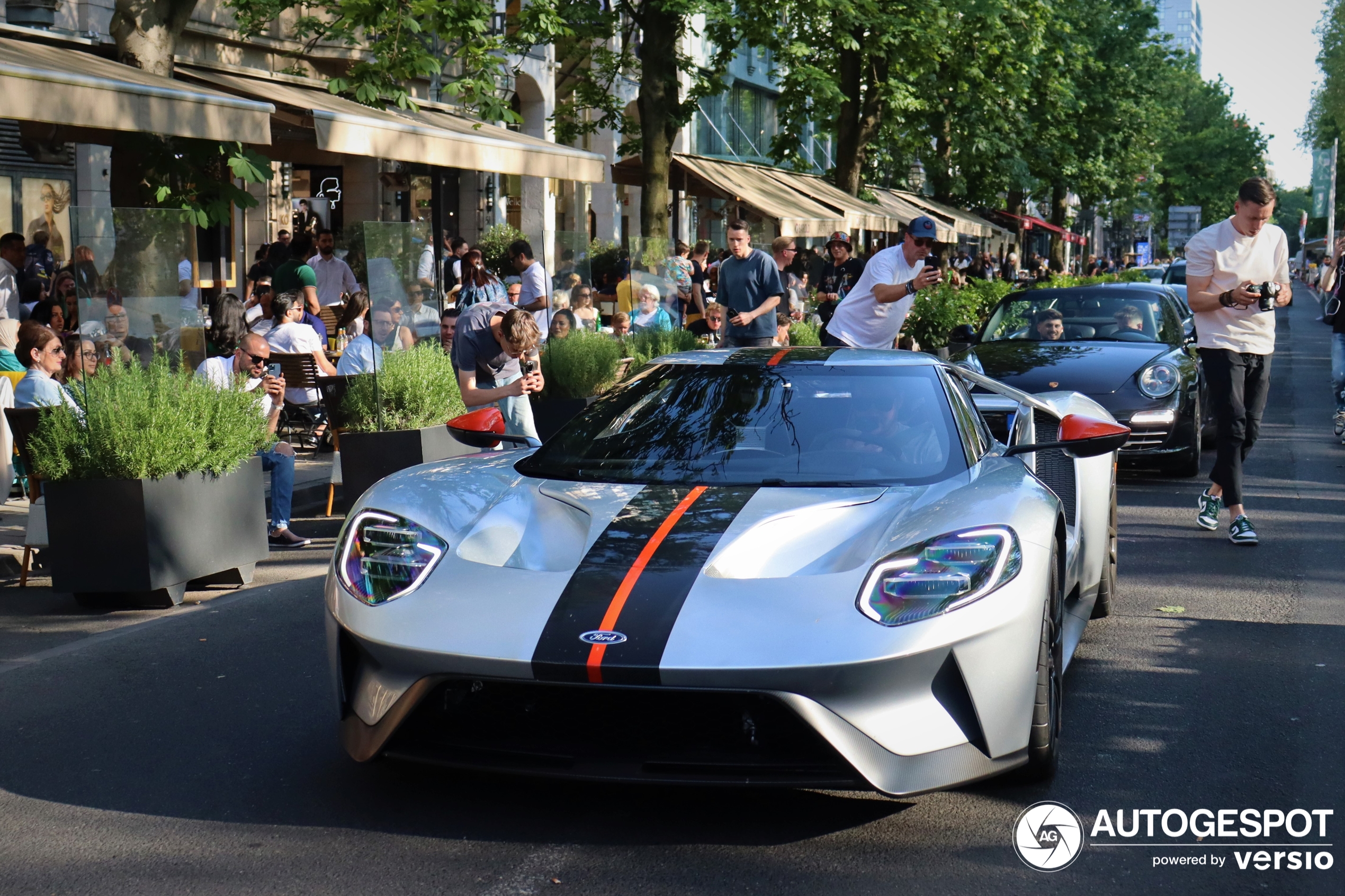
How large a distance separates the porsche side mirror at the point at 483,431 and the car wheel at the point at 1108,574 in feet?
8.45

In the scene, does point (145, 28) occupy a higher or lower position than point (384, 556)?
higher

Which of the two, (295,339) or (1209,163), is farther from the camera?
(1209,163)

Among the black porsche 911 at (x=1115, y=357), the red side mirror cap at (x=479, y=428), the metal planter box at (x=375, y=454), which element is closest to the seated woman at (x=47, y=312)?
→ the metal planter box at (x=375, y=454)

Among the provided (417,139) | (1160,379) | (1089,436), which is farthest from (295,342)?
(1089,436)

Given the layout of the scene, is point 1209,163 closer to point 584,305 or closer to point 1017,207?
point 1017,207

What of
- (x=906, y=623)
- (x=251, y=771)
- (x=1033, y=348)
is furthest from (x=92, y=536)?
(x=1033, y=348)

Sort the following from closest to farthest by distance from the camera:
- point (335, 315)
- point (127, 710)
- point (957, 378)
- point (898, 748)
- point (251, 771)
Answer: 1. point (898, 748)
2. point (251, 771)
3. point (127, 710)
4. point (957, 378)
5. point (335, 315)

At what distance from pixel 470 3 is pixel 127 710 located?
34.3ft

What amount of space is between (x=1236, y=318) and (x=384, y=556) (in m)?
5.87

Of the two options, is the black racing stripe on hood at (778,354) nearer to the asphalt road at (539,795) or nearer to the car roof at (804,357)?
the car roof at (804,357)

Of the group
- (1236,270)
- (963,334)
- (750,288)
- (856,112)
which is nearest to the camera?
(1236,270)

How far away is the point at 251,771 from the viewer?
4559 millimetres

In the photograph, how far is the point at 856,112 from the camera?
28.9m

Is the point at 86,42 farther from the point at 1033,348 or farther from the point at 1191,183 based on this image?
the point at 1191,183
